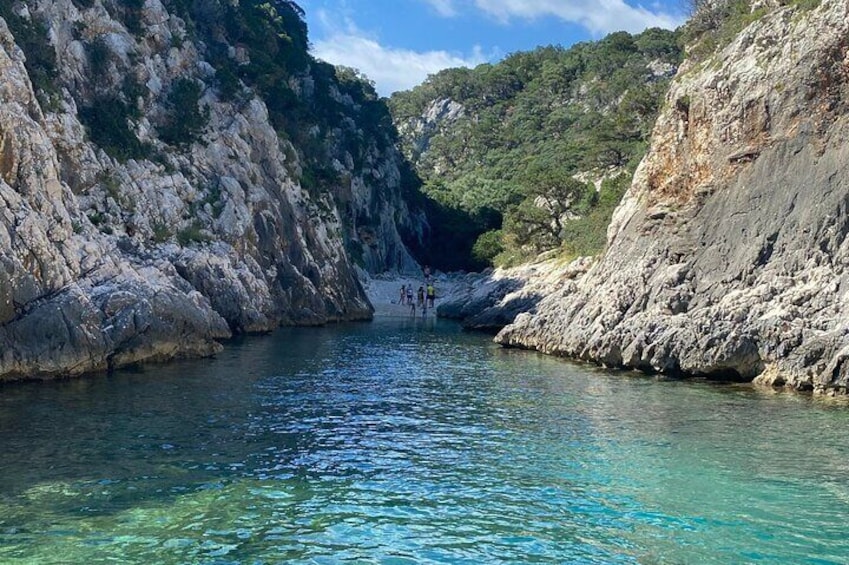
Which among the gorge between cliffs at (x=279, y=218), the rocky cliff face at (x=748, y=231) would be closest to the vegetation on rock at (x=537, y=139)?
the gorge between cliffs at (x=279, y=218)

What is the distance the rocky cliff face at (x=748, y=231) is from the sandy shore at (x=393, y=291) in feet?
99.9

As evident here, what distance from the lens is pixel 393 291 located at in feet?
228

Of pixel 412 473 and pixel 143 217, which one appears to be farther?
pixel 143 217

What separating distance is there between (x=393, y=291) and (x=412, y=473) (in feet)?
189

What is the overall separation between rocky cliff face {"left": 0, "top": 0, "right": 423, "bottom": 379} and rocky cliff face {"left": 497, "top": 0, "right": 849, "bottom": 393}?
53.3 ft

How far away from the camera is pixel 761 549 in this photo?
9055mm

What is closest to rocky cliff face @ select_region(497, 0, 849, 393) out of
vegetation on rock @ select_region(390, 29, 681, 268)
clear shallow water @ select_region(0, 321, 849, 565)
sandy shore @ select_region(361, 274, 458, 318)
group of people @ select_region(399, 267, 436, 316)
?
clear shallow water @ select_region(0, 321, 849, 565)

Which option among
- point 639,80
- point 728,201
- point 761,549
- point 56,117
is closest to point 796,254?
point 728,201

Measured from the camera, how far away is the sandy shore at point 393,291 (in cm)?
6150

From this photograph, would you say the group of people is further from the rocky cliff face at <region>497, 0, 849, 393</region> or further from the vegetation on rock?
the rocky cliff face at <region>497, 0, 849, 393</region>

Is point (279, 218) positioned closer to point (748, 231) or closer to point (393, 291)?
point (393, 291)

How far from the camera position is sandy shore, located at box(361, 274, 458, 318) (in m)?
61.5

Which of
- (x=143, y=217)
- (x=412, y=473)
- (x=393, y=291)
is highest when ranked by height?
(x=143, y=217)

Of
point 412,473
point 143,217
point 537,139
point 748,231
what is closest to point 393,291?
point 143,217
